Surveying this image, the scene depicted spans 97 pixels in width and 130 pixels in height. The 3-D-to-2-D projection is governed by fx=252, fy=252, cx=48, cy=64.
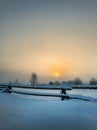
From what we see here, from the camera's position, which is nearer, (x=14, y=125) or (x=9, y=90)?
(x=14, y=125)

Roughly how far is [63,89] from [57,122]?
10.8m

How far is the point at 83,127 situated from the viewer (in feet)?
26.1

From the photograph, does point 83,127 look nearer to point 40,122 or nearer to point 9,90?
point 40,122

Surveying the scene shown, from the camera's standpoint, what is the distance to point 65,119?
9.31m

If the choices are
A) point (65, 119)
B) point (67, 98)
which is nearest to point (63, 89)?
point (67, 98)

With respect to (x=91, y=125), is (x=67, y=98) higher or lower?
higher

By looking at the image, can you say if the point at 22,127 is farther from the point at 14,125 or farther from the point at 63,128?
the point at 63,128

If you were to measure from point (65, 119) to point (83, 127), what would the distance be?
145cm

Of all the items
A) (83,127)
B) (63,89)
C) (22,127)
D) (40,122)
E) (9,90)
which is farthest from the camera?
(9,90)

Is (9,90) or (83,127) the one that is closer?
(83,127)

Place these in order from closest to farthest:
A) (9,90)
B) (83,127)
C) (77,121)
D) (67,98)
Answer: (83,127), (77,121), (67,98), (9,90)

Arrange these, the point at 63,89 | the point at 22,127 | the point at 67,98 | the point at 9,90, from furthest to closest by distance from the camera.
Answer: the point at 9,90 < the point at 63,89 < the point at 67,98 < the point at 22,127

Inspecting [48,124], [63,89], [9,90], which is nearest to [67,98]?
[63,89]

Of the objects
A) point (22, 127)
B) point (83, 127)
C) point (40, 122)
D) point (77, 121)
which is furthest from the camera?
point (77, 121)
